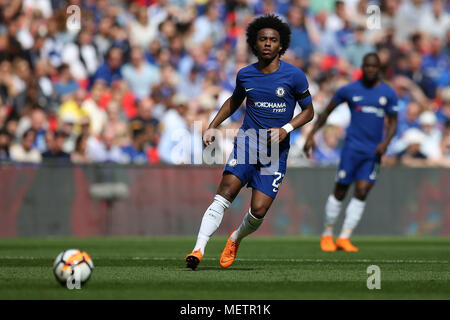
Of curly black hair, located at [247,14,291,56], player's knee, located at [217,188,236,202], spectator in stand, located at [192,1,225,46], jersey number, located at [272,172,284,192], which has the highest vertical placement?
spectator in stand, located at [192,1,225,46]

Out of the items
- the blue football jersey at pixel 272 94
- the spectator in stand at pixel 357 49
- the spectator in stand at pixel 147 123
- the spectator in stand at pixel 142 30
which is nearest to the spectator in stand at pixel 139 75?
the spectator in stand at pixel 142 30

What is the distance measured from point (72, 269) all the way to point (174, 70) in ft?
39.8

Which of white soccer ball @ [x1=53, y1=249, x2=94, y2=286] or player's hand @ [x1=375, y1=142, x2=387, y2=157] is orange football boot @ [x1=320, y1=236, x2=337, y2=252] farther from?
white soccer ball @ [x1=53, y1=249, x2=94, y2=286]

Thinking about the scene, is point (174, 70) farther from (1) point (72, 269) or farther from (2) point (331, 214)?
(1) point (72, 269)

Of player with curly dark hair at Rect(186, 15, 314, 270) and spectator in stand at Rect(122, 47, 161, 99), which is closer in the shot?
player with curly dark hair at Rect(186, 15, 314, 270)

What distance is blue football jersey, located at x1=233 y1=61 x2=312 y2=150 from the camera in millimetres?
9680

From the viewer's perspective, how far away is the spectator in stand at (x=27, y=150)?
1705 centimetres

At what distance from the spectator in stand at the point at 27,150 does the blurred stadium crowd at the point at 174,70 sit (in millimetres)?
18

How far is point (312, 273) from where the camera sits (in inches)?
367

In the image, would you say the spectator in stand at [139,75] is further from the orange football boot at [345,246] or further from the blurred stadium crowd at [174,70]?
the orange football boot at [345,246]

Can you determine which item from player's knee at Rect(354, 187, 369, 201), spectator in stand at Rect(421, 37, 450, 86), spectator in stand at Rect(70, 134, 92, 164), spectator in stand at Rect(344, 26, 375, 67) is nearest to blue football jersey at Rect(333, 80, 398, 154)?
player's knee at Rect(354, 187, 369, 201)

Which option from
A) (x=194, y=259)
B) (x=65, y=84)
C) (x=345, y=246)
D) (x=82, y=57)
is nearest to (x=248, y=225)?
(x=194, y=259)

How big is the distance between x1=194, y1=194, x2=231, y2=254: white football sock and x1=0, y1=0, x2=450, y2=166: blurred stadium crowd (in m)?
7.90

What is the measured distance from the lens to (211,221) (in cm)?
937
